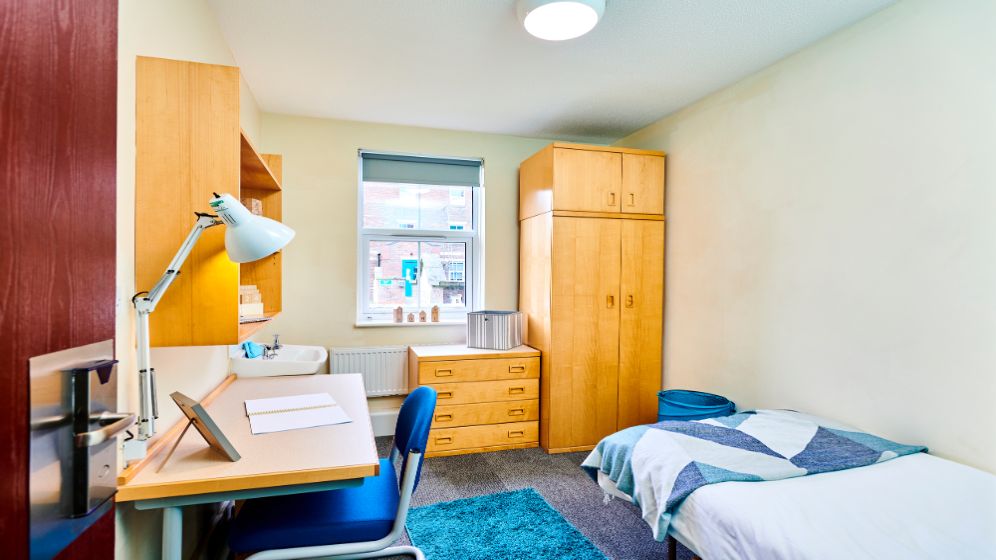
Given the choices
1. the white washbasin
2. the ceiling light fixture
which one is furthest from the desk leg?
the ceiling light fixture

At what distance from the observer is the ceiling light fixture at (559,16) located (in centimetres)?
209

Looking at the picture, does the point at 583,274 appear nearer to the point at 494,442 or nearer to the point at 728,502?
the point at 494,442

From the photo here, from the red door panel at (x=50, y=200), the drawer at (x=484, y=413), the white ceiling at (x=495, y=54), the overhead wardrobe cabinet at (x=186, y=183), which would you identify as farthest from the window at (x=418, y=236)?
the red door panel at (x=50, y=200)

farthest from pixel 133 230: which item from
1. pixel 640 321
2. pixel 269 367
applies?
pixel 640 321

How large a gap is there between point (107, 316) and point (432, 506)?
237 centimetres

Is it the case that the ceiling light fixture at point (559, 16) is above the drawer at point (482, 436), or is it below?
above

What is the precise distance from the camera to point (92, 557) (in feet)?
2.29

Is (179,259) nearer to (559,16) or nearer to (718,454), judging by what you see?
(559,16)

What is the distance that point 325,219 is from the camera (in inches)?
153

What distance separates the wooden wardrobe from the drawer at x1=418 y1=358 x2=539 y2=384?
0.14 metres

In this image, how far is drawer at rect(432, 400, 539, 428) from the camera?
3547mm

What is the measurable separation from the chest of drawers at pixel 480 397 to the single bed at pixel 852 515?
1.90m

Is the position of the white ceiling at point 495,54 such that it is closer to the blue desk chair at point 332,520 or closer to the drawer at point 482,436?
the blue desk chair at point 332,520

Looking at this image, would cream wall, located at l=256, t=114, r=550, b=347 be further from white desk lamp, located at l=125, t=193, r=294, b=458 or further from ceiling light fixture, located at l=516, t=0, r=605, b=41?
white desk lamp, located at l=125, t=193, r=294, b=458
